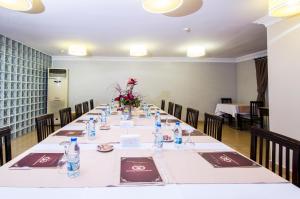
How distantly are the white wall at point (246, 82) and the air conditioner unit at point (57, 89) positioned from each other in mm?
5755

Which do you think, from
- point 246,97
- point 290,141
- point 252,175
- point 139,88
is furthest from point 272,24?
point 139,88

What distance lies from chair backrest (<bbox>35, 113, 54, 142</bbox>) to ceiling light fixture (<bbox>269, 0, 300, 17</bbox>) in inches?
93.8

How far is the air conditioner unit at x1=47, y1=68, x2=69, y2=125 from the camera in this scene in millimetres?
5781

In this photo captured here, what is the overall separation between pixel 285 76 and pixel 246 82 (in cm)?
393

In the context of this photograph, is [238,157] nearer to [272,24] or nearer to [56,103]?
[272,24]

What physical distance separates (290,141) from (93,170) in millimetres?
1053

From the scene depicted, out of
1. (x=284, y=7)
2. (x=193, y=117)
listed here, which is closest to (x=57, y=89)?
(x=193, y=117)

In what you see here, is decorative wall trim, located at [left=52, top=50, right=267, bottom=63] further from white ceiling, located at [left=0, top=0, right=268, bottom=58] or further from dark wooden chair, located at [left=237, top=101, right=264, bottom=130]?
dark wooden chair, located at [left=237, top=101, right=264, bottom=130]

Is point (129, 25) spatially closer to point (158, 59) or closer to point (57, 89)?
point (158, 59)

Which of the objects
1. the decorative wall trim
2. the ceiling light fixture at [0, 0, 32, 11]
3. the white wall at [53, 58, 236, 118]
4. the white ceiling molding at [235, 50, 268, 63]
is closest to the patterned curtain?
the white ceiling molding at [235, 50, 268, 63]

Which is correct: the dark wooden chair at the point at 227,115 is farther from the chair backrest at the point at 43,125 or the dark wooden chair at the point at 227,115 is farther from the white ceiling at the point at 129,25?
the chair backrest at the point at 43,125

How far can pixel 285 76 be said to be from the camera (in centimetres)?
271

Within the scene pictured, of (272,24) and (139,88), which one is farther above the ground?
(272,24)

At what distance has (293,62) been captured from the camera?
257 centimetres
